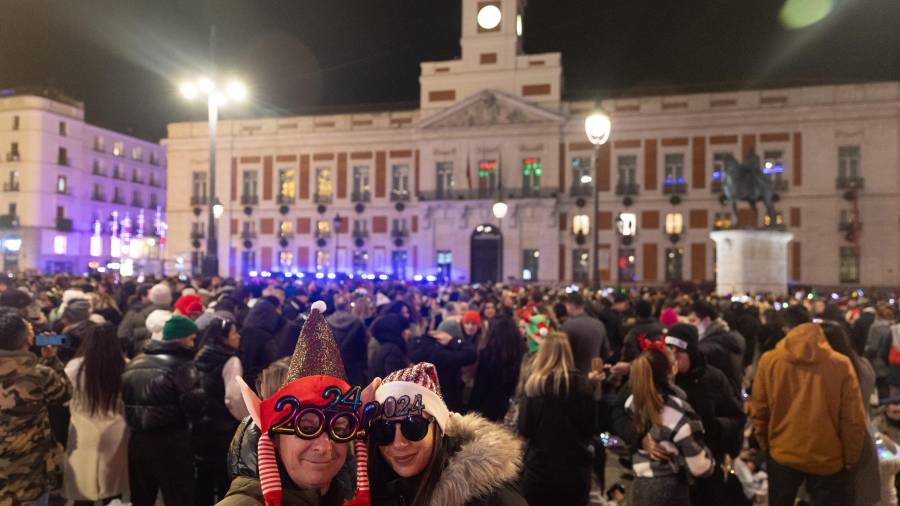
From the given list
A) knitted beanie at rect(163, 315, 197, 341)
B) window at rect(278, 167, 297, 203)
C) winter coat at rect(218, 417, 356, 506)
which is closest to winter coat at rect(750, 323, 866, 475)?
winter coat at rect(218, 417, 356, 506)

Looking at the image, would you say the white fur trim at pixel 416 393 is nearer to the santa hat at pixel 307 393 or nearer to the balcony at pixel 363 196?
the santa hat at pixel 307 393

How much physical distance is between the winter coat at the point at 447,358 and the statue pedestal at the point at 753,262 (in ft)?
54.9

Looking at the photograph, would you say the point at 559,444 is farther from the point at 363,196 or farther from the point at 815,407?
the point at 363,196

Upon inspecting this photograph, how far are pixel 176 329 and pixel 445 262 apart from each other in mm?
37206

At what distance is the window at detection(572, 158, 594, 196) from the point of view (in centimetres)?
4038

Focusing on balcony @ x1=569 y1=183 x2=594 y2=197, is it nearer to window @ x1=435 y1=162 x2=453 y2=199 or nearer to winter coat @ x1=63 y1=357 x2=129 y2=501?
window @ x1=435 y1=162 x2=453 y2=199

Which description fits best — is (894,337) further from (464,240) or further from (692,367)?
(464,240)

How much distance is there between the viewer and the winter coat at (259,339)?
20.1ft

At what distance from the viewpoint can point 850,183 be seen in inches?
1451

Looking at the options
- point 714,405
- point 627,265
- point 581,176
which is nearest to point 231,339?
point 714,405

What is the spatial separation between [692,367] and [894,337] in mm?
5295

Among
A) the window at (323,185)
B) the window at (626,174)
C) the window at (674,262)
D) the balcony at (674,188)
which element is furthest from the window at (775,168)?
the window at (323,185)

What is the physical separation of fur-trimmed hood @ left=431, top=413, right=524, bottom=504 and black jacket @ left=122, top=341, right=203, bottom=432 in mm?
2856

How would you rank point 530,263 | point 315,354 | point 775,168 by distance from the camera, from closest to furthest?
point 315,354 < point 775,168 < point 530,263
